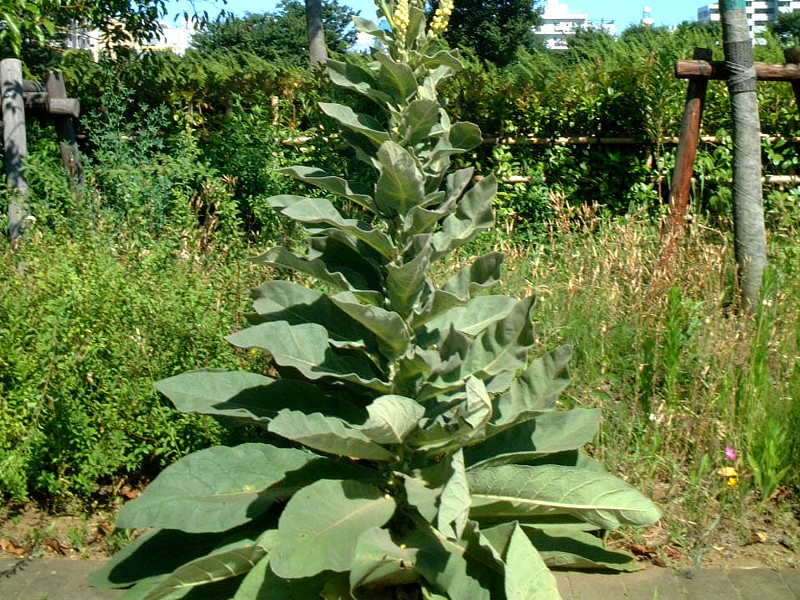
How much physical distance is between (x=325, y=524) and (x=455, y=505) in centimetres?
50

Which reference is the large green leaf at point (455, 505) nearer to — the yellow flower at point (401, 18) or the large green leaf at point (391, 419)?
the large green leaf at point (391, 419)

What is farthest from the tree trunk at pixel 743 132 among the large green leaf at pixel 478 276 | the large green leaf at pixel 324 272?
the large green leaf at pixel 324 272

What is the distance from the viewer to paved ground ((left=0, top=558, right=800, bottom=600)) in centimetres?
365

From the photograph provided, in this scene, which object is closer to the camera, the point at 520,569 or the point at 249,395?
the point at 520,569

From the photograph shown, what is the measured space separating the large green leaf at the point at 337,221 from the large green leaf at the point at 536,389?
2.38ft

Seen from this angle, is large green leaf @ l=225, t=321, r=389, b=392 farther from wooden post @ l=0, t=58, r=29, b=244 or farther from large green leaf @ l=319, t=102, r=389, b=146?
wooden post @ l=0, t=58, r=29, b=244

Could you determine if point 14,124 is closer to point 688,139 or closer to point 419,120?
point 419,120

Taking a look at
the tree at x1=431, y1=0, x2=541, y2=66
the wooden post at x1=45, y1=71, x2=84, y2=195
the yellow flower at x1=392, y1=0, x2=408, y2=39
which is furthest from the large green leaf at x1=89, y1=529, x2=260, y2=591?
the tree at x1=431, y1=0, x2=541, y2=66

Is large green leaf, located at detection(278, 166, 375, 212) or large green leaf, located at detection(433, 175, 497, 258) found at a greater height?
large green leaf, located at detection(278, 166, 375, 212)

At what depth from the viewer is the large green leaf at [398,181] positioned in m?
3.23

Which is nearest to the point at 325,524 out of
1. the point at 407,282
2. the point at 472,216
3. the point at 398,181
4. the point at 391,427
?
the point at 391,427

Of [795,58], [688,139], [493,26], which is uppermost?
[493,26]

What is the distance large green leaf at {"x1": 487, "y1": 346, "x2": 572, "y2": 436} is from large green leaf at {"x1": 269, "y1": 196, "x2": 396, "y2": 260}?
2.38 ft

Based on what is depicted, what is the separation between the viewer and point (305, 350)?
3.45 m
